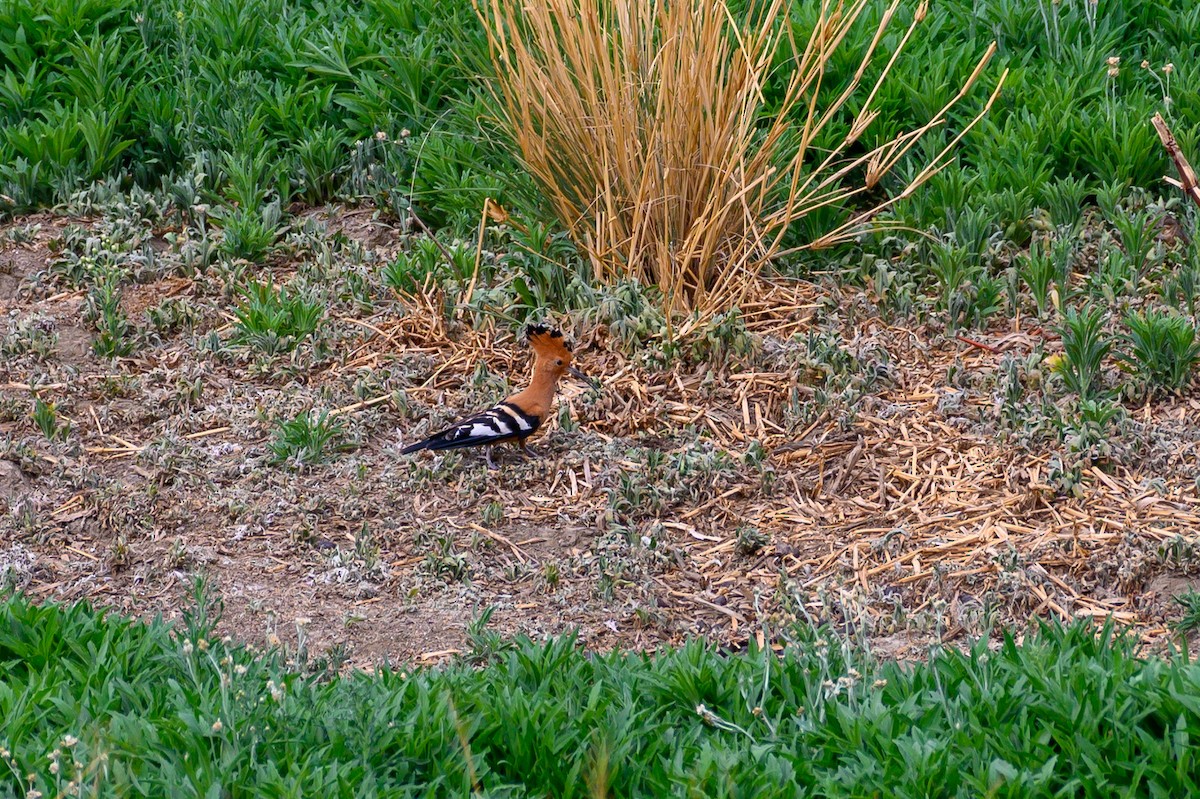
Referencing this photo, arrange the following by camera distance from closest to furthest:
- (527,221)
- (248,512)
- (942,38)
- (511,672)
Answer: (511,672)
(248,512)
(527,221)
(942,38)

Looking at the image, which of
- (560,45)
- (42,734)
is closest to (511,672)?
(42,734)

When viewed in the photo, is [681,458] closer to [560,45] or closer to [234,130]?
[560,45]

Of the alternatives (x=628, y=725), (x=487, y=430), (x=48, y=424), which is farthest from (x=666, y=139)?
(x=628, y=725)

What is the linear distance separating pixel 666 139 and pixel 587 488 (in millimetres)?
1454

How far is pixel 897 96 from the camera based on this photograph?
19.6ft

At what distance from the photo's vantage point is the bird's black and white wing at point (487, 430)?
450cm

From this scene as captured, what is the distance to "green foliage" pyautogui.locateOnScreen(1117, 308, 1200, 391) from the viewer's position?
179 inches

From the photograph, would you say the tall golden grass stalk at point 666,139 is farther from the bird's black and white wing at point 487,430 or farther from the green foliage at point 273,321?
the green foliage at point 273,321

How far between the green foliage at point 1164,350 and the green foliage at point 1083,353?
109 millimetres

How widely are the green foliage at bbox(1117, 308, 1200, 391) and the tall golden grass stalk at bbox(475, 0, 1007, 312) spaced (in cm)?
107

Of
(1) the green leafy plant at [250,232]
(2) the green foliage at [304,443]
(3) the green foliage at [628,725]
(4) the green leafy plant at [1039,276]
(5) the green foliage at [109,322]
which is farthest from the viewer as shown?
(1) the green leafy plant at [250,232]

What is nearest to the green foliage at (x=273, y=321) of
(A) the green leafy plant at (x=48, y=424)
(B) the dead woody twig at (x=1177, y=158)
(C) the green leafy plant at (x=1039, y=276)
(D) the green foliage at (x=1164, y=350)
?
(A) the green leafy plant at (x=48, y=424)

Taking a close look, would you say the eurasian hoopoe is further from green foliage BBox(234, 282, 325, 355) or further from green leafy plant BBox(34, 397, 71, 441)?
green leafy plant BBox(34, 397, 71, 441)

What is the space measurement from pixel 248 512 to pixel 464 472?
0.71 m
